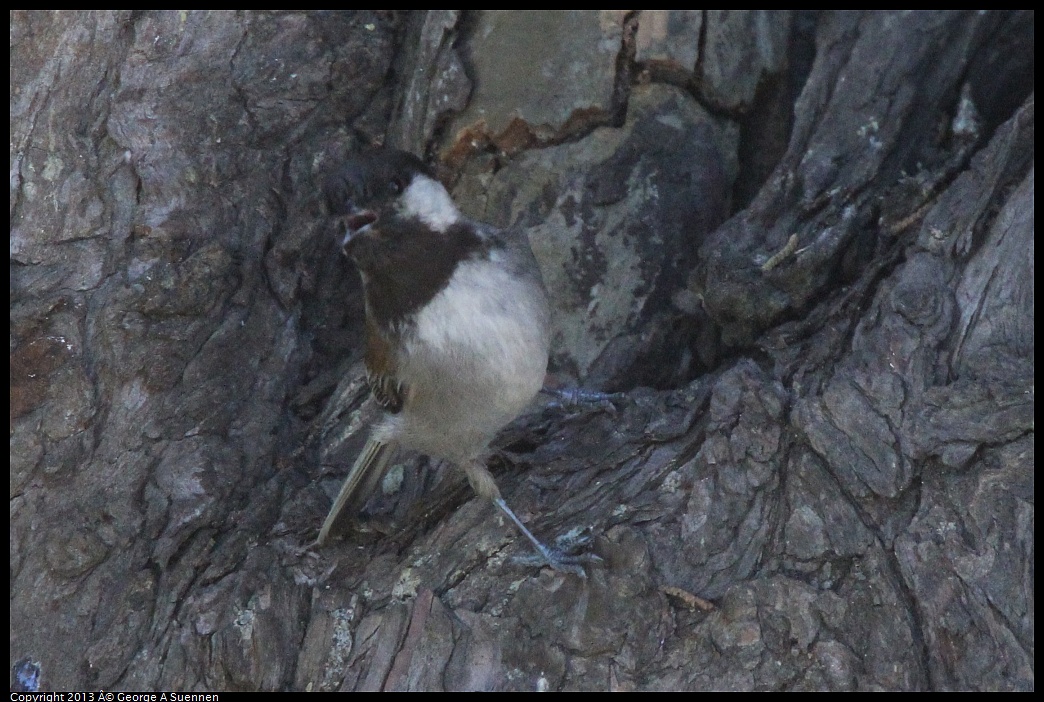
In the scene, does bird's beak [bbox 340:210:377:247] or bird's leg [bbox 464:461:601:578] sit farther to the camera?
bird's beak [bbox 340:210:377:247]

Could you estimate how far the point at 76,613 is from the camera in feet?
8.09

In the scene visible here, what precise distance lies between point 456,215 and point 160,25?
1.16 metres

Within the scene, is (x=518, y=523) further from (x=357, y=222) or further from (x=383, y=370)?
(x=357, y=222)

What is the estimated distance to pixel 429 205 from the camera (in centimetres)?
269

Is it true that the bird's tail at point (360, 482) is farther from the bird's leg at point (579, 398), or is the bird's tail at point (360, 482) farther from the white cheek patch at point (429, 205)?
the white cheek patch at point (429, 205)

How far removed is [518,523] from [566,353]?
759mm

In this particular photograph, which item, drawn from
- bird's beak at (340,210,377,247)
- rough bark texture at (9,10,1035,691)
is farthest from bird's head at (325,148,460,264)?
rough bark texture at (9,10,1035,691)

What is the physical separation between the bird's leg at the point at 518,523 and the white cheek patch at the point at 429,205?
705 mm

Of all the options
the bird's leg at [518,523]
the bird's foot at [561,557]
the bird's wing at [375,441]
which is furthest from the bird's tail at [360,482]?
the bird's foot at [561,557]

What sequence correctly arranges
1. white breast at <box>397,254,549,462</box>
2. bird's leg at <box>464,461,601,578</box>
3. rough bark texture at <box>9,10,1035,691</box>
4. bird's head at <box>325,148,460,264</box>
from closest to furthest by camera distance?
rough bark texture at <box>9,10,1035,691</box>, bird's leg at <box>464,461,601,578</box>, bird's head at <box>325,148,460,264</box>, white breast at <box>397,254,549,462</box>

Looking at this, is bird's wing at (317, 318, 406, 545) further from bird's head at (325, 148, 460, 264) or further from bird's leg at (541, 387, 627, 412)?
bird's leg at (541, 387, 627, 412)

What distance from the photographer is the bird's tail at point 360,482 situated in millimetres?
2631

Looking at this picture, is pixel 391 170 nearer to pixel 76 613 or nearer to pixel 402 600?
pixel 402 600

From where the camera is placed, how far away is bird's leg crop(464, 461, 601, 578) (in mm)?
2266
